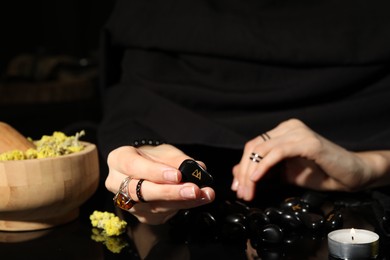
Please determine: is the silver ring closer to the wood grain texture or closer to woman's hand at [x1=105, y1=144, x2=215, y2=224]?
woman's hand at [x1=105, y1=144, x2=215, y2=224]

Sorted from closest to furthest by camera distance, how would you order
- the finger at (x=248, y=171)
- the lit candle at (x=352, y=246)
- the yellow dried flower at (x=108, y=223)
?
the lit candle at (x=352, y=246) → the yellow dried flower at (x=108, y=223) → the finger at (x=248, y=171)

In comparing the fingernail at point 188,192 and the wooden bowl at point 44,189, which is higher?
the fingernail at point 188,192

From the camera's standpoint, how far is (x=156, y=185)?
2.03 feet

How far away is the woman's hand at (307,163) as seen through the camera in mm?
780

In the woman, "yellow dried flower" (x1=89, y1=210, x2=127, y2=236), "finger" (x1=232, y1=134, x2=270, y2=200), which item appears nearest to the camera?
"yellow dried flower" (x1=89, y1=210, x2=127, y2=236)

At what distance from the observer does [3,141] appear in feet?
2.40

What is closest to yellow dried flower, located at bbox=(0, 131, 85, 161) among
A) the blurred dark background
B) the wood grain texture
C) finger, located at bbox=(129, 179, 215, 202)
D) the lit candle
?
the wood grain texture

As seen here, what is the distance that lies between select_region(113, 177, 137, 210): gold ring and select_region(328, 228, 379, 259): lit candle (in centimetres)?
20

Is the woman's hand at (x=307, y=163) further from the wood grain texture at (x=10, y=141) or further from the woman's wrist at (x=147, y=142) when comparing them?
the wood grain texture at (x=10, y=141)

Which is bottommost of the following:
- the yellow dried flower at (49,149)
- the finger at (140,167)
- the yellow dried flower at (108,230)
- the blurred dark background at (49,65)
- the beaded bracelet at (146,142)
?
the blurred dark background at (49,65)

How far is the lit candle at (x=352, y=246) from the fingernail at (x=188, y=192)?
0.14 meters

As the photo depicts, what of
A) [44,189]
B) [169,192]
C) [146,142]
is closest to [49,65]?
[146,142]

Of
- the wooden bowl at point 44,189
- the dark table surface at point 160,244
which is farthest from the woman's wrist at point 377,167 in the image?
the wooden bowl at point 44,189

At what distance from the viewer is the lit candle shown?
1.90 ft
